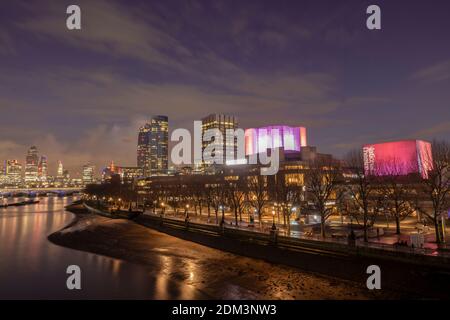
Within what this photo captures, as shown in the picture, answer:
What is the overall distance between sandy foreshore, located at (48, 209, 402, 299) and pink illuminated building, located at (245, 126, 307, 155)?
106155mm

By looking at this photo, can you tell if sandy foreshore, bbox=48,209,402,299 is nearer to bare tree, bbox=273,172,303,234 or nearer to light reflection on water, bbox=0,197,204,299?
light reflection on water, bbox=0,197,204,299

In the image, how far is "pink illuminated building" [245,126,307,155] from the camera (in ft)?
491

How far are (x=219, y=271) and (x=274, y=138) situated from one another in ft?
404

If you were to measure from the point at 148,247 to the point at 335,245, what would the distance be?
86.9 feet

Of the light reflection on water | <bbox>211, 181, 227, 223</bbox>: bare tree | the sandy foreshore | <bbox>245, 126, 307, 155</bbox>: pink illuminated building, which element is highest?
<bbox>245, 126, 307, 155</bbox>: pink illuminated building

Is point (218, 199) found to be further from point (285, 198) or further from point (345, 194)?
point (285, 198)

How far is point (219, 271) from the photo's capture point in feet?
102

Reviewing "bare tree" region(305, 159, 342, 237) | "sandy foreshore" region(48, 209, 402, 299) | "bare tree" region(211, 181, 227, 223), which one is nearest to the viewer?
"sandy foreshore" region(48, 209, 402, 299)

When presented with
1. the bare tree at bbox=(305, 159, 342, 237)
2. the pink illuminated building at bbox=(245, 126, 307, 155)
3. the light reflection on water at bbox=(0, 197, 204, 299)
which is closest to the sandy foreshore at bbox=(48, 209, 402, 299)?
the light reflection on water at bbox=(0, 197, 204, 299)

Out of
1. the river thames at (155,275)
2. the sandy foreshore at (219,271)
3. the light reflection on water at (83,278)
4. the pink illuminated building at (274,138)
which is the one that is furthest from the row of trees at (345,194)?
the pink illuminated building at (274,138)
